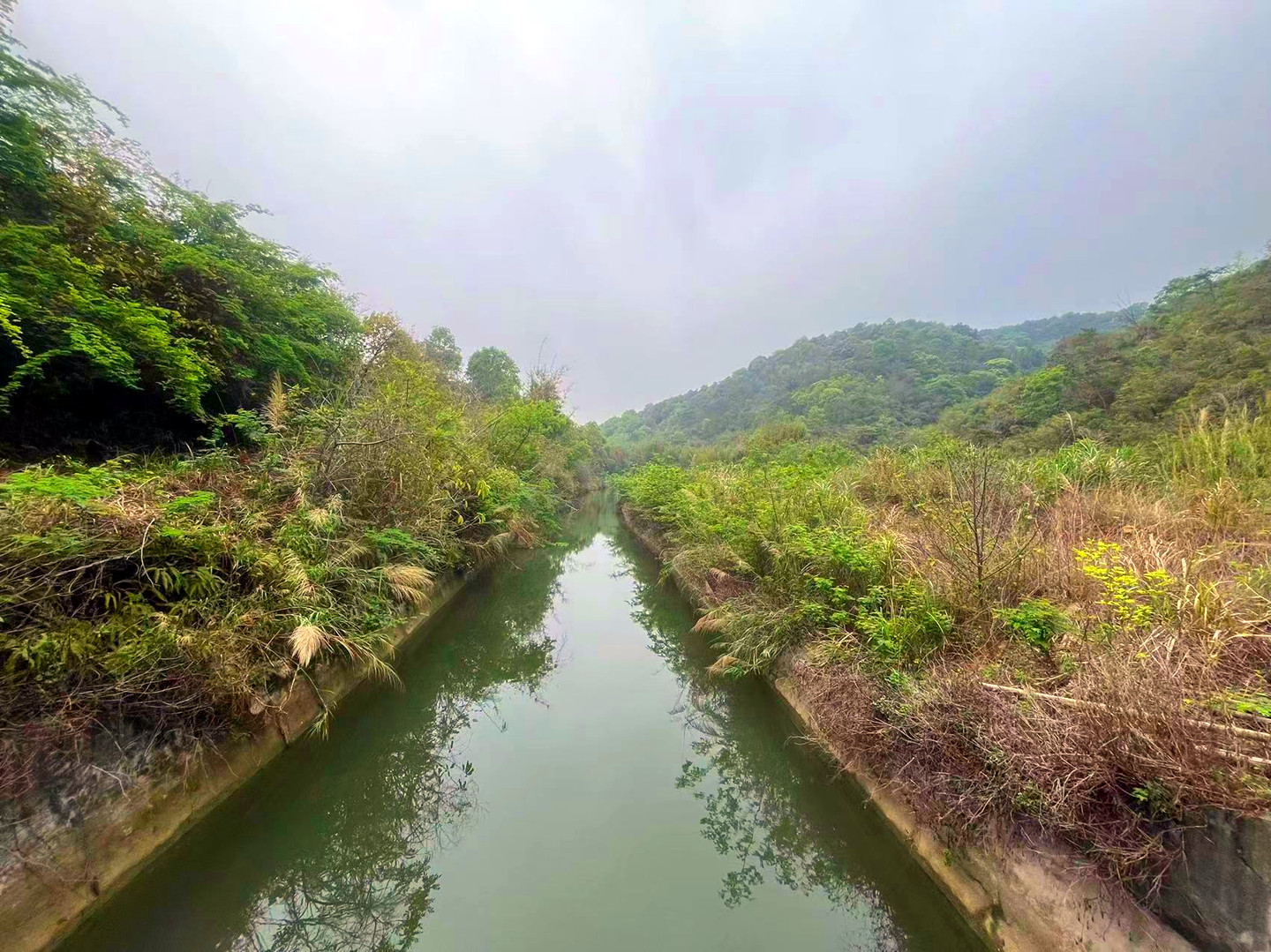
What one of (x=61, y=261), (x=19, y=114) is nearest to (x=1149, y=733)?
(x=61, y=261)

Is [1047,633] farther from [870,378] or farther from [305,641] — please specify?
[870,378]

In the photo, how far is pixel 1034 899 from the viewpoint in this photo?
229 centimetres

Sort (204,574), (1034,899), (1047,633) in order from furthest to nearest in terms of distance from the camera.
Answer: (204,574) → (1047,633) → (1034,899)

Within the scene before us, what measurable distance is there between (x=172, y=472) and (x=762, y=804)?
243 inches

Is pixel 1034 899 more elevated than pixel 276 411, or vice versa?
pixel 276 411

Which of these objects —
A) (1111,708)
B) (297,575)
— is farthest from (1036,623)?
(297,575)

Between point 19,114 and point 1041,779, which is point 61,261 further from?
point 1041,779

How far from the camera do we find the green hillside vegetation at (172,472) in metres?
2.59

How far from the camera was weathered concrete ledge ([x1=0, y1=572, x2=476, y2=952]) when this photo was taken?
7.24 ft

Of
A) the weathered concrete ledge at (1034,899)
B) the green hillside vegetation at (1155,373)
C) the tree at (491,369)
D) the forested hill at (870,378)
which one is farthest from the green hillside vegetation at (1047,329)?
the weathered concrete ledge at (1034,899)

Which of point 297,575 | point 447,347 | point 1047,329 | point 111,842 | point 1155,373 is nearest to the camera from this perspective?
point 111,842

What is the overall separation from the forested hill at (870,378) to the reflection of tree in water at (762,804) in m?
25.6

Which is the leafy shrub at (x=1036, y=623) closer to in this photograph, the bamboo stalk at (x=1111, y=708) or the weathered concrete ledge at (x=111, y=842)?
the bamboo stalk at (x=1111, y=708)

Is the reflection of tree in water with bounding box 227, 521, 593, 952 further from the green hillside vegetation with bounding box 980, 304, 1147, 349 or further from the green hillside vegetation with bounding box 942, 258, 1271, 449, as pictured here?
the green hillside vegetation with bounding box 980, 304, 1147, 349
